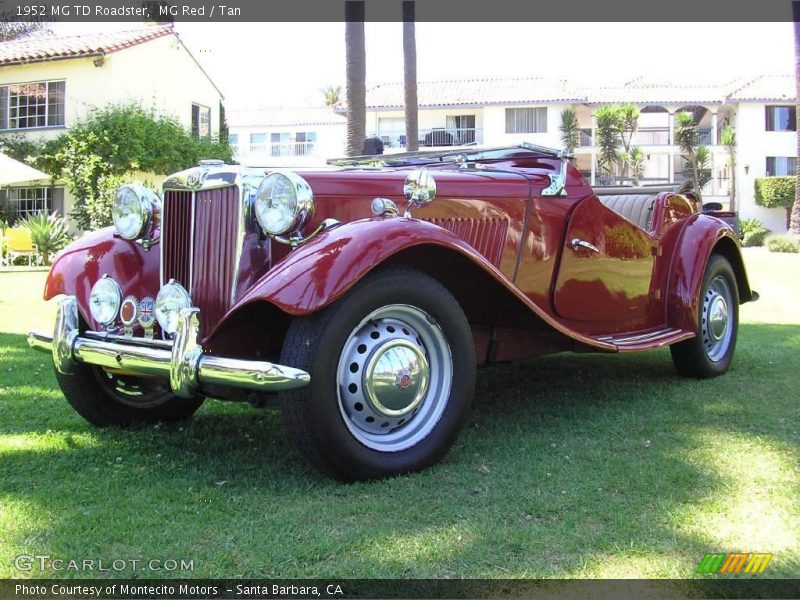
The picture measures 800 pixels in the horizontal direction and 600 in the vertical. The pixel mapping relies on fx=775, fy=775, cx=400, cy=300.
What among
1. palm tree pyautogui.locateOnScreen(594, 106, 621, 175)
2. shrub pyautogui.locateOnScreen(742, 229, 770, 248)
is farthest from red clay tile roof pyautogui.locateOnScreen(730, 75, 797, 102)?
shrub pyautogui.locateOnScreen(742, 229, 770, 248)

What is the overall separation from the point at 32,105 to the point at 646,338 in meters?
21.6

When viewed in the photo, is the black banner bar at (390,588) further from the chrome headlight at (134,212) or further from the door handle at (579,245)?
the door handle at (579,245)

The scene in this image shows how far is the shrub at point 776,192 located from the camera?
36.2 meters

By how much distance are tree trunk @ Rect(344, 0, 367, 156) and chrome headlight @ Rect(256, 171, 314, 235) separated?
7.90 meters

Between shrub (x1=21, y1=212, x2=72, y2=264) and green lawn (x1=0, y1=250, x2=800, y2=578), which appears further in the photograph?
shrub (x1=21, y1=212, x2=72, y2=264)

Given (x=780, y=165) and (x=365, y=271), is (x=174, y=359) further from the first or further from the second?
(x=780, y=165)

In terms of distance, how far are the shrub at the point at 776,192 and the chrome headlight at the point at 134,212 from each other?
37.8 metres

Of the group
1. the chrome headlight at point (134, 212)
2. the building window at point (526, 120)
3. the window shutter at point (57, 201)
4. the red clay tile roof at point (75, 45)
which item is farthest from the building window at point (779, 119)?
the chrome headlight at point (134, 212)

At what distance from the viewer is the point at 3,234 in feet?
55.5

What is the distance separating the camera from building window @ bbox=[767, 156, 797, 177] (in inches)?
1513

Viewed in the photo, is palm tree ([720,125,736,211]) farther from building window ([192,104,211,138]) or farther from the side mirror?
the side mirror

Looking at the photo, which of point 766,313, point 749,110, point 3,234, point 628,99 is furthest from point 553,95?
point 766,313

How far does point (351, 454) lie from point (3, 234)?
647 inches

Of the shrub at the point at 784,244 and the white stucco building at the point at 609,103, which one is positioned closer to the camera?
the shrub at the point at 784,244
